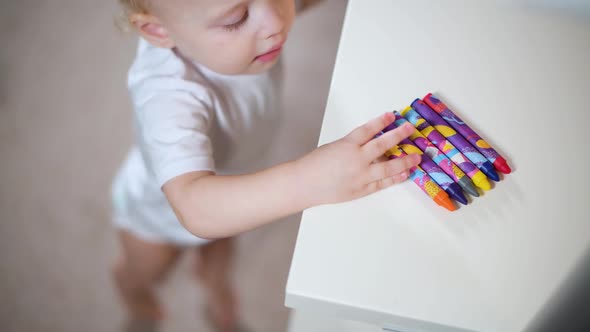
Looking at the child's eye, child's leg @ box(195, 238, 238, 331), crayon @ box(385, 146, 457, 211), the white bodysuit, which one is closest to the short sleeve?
the white bodysuit

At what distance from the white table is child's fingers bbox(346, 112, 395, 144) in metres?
0.02

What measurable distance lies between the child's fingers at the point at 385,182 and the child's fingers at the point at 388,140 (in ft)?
0.09

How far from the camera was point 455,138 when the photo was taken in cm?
45

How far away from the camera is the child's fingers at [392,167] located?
1.42 ft

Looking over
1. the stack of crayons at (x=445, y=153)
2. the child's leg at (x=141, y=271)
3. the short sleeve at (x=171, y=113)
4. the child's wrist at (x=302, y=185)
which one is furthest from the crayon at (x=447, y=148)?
the child's leg at (x=141, y=271)

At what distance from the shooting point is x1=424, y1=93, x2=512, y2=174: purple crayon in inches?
17.3

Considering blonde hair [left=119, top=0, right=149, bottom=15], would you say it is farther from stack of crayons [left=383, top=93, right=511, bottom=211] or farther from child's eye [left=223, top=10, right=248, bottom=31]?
stack of crayons [left=383, top=93, right=511, bottom=211]

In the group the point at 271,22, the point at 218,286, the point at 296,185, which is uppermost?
the point at 271,22

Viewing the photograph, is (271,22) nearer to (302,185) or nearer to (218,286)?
(302,185)

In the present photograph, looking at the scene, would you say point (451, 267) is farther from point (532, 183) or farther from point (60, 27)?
point (60, 27)

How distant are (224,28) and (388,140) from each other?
0.76 feet

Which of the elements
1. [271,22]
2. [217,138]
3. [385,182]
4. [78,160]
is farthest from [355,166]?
[78,160]

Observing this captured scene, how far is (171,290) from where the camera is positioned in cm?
117

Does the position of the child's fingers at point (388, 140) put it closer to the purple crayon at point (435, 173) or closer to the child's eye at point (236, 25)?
the purple crayon at point (435, 173)
